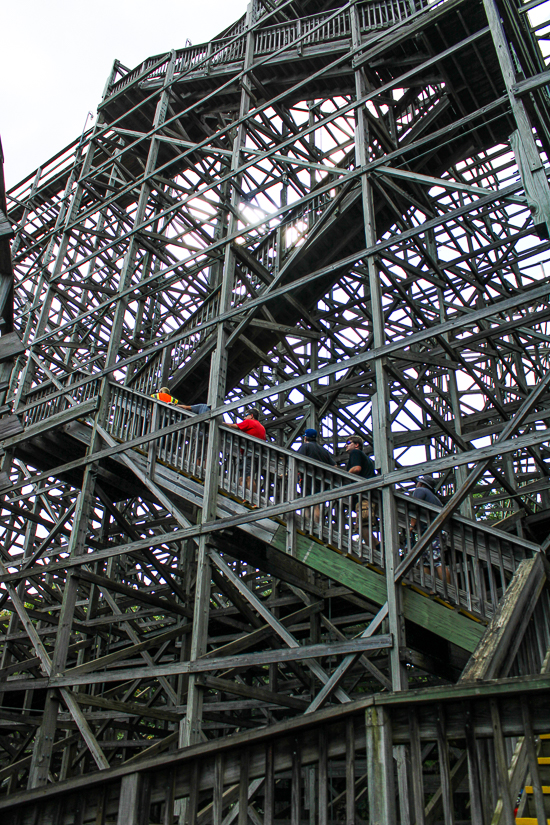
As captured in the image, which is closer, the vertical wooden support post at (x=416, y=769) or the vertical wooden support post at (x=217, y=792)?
the vertical wooden support post at (x=416, y=769)

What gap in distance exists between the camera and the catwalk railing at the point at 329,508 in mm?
6605

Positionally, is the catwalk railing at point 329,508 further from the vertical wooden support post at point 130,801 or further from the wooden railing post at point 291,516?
the vertical wooden support post at point 130,801

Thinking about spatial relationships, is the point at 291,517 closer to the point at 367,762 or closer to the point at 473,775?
the point at 367,762

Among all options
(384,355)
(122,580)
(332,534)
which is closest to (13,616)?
(122,580)

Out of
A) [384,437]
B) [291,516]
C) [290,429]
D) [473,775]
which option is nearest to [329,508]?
[291,516]

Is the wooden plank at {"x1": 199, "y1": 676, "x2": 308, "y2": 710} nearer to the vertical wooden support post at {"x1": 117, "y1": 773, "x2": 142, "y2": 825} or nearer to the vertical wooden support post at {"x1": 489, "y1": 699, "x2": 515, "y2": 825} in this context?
the vertical wooden support post at {"x1": 117, "y1": 773, "x2": 142, "y2": 825}

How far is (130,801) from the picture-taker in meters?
3.11

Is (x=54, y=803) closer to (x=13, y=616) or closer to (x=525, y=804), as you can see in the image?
(x=525, y=804)

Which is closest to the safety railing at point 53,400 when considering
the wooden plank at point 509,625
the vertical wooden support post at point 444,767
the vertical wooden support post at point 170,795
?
the wooden plank at point 509,625

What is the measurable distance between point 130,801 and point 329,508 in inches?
195

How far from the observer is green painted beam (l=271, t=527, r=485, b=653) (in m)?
6.37

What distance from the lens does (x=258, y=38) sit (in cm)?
1452

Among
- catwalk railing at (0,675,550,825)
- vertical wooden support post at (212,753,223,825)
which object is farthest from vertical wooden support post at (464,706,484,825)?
vertical wooden support post at (212,753,223,825)

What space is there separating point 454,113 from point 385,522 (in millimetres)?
8575
